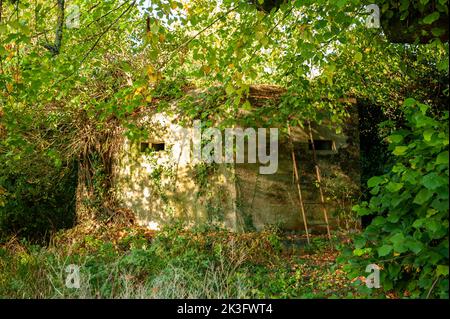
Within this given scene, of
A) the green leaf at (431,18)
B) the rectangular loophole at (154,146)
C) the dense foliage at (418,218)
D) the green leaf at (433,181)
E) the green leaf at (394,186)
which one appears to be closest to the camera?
the green leaf at (433,181)

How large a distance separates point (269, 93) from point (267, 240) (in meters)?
2.70

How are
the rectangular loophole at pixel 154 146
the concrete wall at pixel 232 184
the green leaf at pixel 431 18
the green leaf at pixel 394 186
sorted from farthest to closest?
the rectangular loophole at pixel 154 146, the concrete wall at pixel 232 184, the green leaf at pixel 431 18, the green leaf at pixel 394 186

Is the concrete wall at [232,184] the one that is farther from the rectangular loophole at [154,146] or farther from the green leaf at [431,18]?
the green leaf at [431,18]

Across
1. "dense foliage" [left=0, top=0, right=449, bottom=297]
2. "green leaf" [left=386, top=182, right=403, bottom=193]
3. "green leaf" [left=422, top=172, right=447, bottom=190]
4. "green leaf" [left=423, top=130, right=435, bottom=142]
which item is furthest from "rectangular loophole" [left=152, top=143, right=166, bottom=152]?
"green leaf" [left=422, top=172, right=447, bottom=190]

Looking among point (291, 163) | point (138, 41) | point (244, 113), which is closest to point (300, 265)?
point (291, 163)

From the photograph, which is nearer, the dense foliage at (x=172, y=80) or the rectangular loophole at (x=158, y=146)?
the dense foliage at (x=172, y=80)

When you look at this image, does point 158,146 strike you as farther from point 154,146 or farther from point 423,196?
point 423,196

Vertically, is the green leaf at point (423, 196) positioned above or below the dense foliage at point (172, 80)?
below

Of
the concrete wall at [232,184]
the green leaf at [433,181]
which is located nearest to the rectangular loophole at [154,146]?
the concrete wall at [232,184]

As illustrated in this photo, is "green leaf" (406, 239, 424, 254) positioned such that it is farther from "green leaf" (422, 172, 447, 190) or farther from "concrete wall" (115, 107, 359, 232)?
"concrete wall" (115, 107, 359, 232)

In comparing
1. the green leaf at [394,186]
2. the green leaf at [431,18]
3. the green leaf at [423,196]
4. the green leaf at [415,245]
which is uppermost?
the green leaf at [431,18]

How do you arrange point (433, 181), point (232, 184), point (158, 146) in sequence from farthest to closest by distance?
point (158, 146) < point (232, 184) < point (433, 181)

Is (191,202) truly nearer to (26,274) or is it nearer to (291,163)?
(291,163)

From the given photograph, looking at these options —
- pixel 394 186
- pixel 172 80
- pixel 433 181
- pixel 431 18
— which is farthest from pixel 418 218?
pixel 172 80
